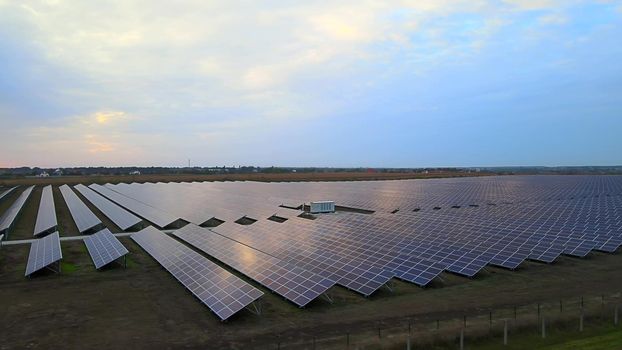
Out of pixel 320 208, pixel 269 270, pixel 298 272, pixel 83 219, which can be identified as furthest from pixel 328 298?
pixel 83 219

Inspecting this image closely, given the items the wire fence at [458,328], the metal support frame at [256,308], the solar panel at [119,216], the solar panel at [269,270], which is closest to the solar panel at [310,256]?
the solar panel at [269,270]

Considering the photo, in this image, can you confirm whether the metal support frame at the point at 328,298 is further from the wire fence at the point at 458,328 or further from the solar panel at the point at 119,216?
the solar panel at the point at 119,216

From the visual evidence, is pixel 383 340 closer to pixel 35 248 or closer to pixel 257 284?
pixel 257 284

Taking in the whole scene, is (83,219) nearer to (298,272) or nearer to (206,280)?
(206,280)

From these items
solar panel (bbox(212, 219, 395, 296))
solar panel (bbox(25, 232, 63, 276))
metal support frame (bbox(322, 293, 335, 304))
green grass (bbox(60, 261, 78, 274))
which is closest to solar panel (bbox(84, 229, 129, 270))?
green grass (bbox(60, 261, 78, 274))

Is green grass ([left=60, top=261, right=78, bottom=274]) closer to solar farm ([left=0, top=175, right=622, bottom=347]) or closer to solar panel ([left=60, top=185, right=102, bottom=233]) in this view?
solar farm ([left=0, top=175, right=622, bottom=347])

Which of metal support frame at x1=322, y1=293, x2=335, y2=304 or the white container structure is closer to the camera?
metal support frame at x1=322, y1=293, x2=335, y2=304
